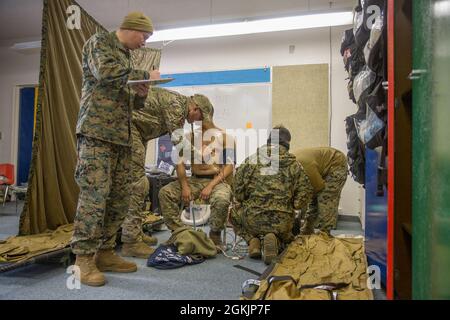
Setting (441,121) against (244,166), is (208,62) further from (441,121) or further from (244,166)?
(441,121)

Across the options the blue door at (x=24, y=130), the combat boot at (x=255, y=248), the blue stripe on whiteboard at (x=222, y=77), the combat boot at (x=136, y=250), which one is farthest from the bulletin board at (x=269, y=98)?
the blue door at (x=24, y=130)

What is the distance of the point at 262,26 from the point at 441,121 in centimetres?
336

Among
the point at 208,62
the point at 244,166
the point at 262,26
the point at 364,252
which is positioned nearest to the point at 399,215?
the point at 364,252

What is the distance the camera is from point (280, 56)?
4.98 meters

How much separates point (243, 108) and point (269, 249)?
3.14 meters

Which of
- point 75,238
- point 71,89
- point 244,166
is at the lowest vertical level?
point 75,238

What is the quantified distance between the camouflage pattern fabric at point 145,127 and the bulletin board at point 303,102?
94.9 inches

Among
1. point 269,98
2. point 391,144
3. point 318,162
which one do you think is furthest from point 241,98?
point 391,144

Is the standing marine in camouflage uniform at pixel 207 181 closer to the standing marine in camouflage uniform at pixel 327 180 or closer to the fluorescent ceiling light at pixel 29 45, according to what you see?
the standing marine in camouflage uniform at pixel 327 180

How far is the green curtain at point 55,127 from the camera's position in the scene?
2.60 m

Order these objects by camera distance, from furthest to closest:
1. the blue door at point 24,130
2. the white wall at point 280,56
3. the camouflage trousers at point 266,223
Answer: the blue door at point 24,130, the white wall at point 280,56, the camouflage trousers at point 266,223

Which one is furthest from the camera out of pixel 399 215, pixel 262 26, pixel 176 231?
pixel 262 26

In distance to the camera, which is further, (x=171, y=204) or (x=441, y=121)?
(x=171, y=204)

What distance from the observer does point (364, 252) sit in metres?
2.21
